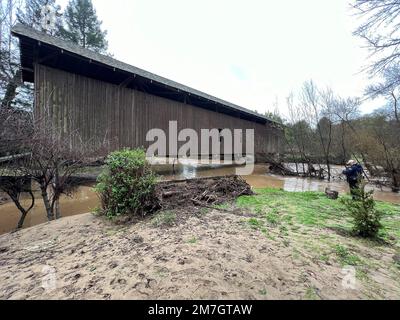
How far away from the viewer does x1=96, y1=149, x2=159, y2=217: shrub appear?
5.14 meters

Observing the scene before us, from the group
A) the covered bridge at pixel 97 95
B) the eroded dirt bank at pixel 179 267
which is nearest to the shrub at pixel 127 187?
the eroded dirt bank at pixel 179 267

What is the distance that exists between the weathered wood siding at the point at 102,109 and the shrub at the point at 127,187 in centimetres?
535

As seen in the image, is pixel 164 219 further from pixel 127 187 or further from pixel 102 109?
pixel 102 109

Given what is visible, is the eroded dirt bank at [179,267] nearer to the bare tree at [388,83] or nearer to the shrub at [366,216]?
the shrub at [366,216]

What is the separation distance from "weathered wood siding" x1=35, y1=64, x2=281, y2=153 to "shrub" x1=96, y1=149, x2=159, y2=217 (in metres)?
5.35

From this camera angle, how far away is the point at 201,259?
9.45 feet

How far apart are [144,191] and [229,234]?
223cm

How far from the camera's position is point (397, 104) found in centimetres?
1541

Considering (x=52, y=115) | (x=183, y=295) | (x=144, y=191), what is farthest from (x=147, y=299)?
(x=52, y=115)

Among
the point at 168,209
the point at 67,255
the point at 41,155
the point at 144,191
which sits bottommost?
the point at 67,255

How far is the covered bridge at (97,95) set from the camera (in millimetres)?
9961

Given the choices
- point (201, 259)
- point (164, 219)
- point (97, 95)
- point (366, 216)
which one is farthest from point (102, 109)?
point (366, 216)

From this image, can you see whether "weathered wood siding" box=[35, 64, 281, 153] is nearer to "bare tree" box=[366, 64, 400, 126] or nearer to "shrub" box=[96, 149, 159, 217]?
"shrub" box=[96, 149, 159, 217]

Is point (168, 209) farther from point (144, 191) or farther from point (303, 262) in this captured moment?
point (303, 262)
